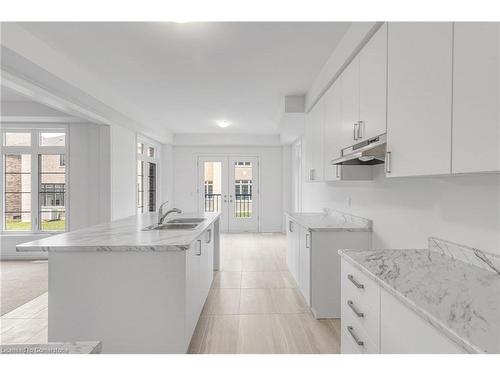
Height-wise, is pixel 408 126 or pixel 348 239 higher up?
pixel 408 126

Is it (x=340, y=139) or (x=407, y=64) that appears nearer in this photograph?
(x=407, y=64)

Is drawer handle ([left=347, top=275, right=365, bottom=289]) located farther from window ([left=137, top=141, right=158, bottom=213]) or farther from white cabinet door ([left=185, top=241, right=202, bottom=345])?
window ([left=137, top=141, right=158, bottom=213])

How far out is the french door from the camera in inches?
325

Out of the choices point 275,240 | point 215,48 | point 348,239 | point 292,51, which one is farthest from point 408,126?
point 275,240

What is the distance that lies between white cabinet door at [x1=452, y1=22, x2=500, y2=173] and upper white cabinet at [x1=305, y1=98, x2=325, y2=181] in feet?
7.36

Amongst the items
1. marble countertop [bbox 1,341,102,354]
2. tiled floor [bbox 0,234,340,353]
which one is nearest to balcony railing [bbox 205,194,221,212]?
tiled floor [bbox 0,234,340,353]

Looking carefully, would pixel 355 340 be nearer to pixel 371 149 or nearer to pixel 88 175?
pixel 371 149

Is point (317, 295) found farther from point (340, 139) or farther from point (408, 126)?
point (408, 126)

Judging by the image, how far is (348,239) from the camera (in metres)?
2.86

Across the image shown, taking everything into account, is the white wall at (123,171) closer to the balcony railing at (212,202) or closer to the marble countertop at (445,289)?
the balcony railing at (212,202)

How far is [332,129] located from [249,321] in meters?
2.04

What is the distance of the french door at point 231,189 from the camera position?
8266 millimetres

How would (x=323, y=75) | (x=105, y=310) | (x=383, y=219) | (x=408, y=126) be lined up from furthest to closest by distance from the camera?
(x=323, y=75) → (x=383, y=219) → (x=105, y=310) → (x=408, y=126)
